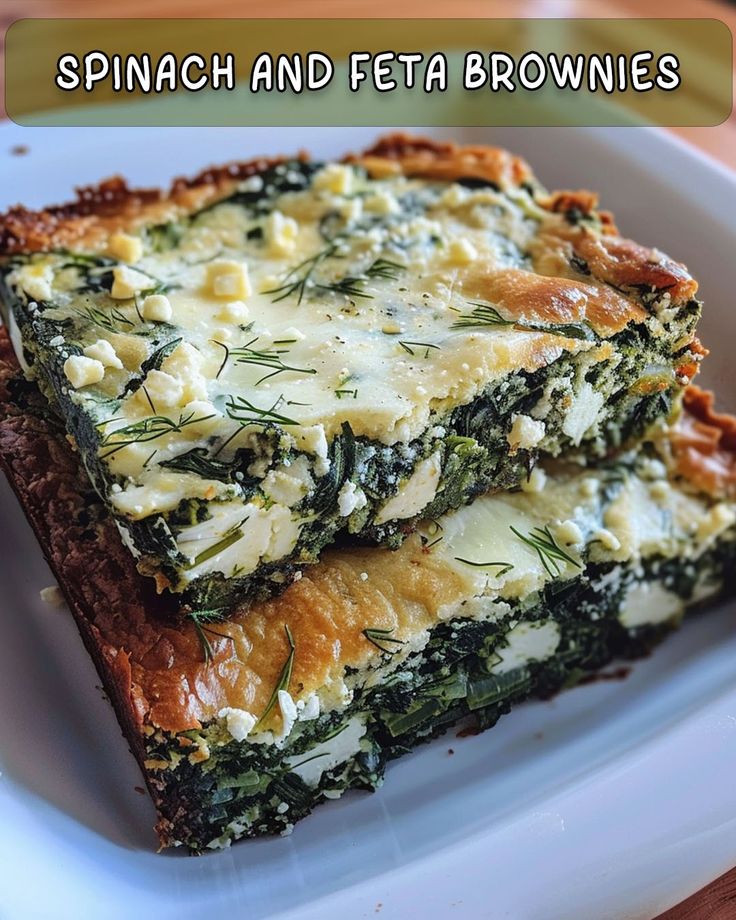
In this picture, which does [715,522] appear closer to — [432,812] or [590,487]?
[590,487]

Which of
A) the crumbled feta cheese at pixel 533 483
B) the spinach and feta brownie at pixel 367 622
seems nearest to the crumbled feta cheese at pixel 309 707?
the spinach and feta brownie at pixel 367 622

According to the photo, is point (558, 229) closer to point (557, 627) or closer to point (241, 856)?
point (557, 627)

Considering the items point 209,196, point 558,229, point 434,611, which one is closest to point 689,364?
point 558,229

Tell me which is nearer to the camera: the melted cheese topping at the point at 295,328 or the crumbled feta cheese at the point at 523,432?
the melted cheese topping at the point at 295,328

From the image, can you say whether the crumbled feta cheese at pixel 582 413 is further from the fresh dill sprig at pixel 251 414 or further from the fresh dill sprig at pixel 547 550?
the fresh dill sprig at pixel 251 414

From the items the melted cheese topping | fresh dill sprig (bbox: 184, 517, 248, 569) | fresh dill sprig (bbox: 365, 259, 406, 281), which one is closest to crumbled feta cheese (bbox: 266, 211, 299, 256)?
the melted cheese topping

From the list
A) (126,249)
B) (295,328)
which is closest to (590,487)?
(295,328)

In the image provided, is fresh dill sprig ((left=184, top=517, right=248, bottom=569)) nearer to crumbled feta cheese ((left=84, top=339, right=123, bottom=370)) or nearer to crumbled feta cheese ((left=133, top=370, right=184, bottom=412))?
crumbled feta cheese ((left=133, top=370, right=184, bottom=412))
